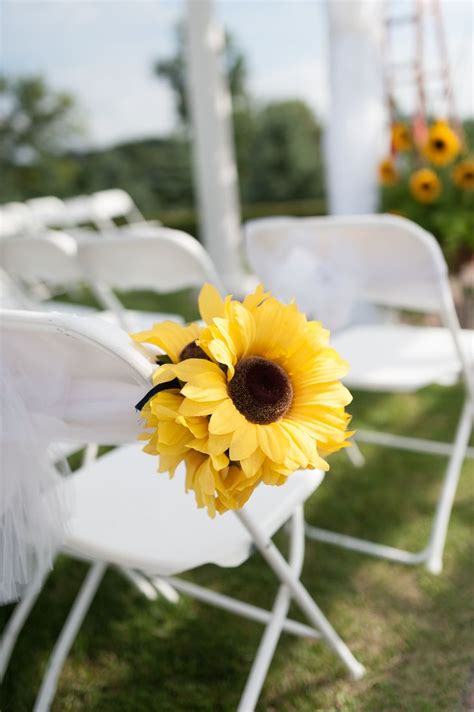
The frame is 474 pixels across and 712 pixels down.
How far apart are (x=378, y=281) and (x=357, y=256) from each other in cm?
10

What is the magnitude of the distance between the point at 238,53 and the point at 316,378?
36.9ft

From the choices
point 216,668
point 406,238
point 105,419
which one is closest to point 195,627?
point 216,668

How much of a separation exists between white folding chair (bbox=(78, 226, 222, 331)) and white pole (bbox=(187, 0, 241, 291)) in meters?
2.86

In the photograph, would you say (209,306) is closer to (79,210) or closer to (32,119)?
(79,210)

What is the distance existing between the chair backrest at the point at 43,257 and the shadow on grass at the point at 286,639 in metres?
0.98

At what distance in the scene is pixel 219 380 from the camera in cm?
81

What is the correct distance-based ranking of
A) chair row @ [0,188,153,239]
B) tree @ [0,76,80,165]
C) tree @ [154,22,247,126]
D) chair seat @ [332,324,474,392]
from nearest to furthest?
chair seat @ [332,324,474,392] → chair row @ [0,188,153,239] → tree @ [0,76,80,165] → tree @ [154,22,247,126]

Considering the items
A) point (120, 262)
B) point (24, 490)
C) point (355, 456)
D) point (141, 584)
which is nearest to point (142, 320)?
point (120, 262)

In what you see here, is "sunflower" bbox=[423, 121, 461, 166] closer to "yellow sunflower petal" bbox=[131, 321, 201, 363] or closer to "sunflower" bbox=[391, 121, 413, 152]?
"sunflower" bbox=[391, 121, 413, 152]

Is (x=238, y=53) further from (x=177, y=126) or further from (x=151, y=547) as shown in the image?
(x=151, y=547)

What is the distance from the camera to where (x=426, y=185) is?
288 centimetres

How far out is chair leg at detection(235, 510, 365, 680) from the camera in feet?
3.59

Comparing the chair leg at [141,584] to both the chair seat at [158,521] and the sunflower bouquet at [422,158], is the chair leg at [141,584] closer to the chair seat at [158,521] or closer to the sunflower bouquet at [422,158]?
the chair seat at [158,521]

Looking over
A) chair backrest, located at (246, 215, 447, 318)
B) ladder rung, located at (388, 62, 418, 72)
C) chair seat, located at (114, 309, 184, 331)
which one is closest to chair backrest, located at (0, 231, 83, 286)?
chair seat, located at (114, 309, 184, 331)
